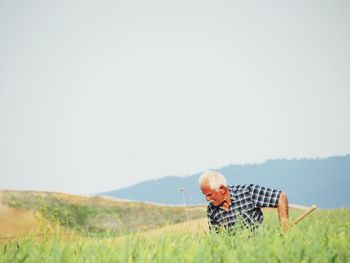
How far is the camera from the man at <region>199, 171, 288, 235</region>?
4613mm

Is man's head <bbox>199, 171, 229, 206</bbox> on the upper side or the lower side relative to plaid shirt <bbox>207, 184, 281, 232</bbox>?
upper

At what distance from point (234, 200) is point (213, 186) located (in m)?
0.46

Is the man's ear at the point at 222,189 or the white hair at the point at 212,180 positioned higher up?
the white hair at the point at 212,180

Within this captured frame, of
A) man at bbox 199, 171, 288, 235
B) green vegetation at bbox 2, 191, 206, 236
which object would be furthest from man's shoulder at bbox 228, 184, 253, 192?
green vegetation at bbox 2, 191, 206, 236

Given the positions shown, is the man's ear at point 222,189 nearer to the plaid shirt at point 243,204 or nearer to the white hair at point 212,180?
the white hair at point 212,180

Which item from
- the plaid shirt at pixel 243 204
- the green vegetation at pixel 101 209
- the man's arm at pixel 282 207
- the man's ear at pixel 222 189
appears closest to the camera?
the man's arm at pixel 282 207

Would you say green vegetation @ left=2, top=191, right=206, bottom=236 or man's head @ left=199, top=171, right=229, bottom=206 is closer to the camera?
man's head @ left=199, top=171, right=229, bottom=206

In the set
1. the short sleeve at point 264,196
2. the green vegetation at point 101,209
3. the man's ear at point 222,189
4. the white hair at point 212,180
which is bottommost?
the green vegetation at point 101,209

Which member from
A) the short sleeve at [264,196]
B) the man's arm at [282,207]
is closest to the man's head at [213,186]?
the short sleeve at [264,196]

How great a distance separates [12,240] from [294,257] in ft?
6.23

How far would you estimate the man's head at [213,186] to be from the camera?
4586mm

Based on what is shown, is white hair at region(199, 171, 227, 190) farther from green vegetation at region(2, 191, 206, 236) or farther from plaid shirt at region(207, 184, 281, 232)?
green vegetation at region(2, 191, 206, 236)

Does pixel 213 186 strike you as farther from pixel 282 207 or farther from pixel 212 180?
pixel 282 207

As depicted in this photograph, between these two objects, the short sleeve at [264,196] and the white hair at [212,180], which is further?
the short sleeve at [264,196]
